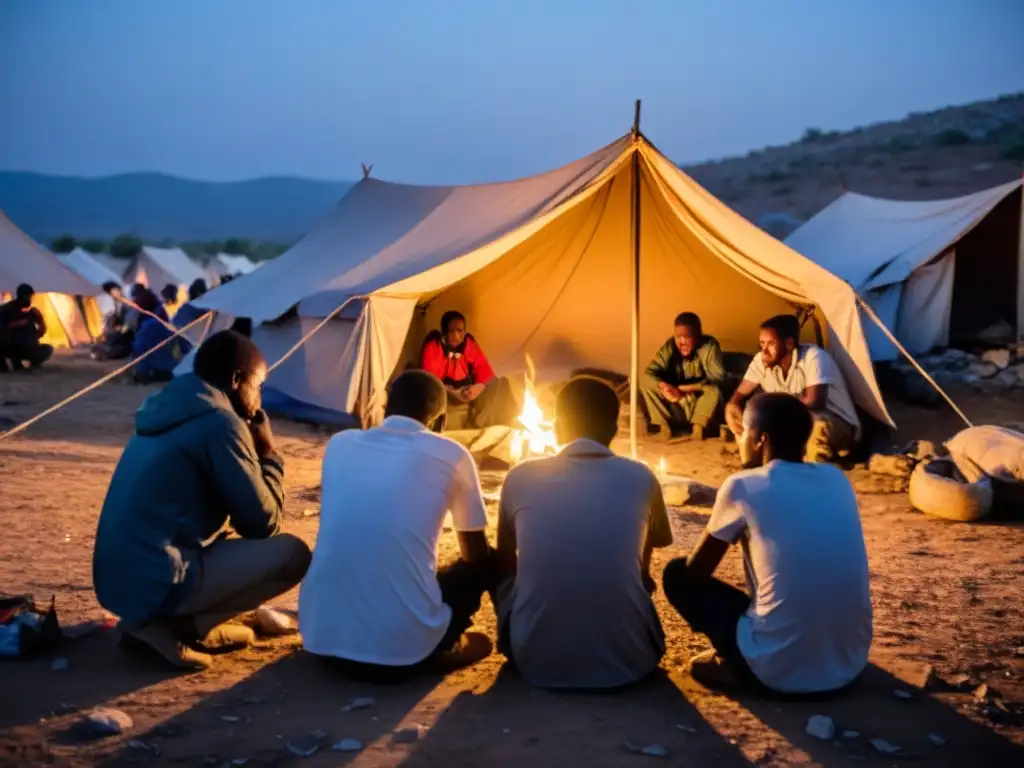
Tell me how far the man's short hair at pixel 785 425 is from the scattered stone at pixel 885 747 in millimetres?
Result: 812

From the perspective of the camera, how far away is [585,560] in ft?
9.74

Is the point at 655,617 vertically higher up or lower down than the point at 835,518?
lower down

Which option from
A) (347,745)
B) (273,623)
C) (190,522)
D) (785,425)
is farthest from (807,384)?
(347,745)

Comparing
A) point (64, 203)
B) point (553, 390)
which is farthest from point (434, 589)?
point (64, 203)

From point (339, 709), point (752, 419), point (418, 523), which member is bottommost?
point (339, 709)

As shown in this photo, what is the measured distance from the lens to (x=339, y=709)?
297cm

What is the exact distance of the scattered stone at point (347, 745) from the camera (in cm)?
269

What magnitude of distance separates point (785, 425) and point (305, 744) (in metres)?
1.63

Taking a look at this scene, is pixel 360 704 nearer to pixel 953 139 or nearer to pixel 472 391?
pixel 472 391

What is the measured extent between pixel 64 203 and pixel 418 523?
117 metres

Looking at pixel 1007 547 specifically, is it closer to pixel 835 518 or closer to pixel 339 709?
pixel 835 518

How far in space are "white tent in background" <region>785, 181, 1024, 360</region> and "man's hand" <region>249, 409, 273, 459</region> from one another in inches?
285

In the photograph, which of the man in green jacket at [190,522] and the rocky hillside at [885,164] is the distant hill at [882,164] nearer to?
the rocky hillside at [885,164]

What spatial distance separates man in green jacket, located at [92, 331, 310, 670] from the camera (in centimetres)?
310
